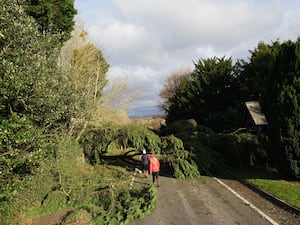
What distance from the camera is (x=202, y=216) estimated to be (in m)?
10.6

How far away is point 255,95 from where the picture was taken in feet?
128

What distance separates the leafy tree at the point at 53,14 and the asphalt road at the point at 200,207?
927cm

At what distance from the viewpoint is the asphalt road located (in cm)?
1009

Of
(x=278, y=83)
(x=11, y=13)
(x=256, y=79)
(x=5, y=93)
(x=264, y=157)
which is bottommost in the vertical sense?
(x=264, y=157)

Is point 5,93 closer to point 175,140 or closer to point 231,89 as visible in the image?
point 175,140

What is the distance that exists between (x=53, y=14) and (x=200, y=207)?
11.6 metres

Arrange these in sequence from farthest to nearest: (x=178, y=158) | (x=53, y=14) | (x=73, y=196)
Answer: (x=178, y=158) → (x=53, y=14) → (x=73, y=196)

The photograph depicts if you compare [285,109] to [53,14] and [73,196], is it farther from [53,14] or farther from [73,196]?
[53,14]

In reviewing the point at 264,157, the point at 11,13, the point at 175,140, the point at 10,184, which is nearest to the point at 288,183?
the point at 264,157

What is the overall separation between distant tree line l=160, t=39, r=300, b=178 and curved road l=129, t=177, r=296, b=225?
378 cm

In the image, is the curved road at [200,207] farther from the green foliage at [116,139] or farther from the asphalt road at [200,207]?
the green foliage at [116,139]

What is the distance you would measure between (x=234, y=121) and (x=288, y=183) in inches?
755

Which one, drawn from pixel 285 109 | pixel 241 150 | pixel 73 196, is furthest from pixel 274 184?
pixel 73 196

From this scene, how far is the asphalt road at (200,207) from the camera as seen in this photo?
33.1 ft
